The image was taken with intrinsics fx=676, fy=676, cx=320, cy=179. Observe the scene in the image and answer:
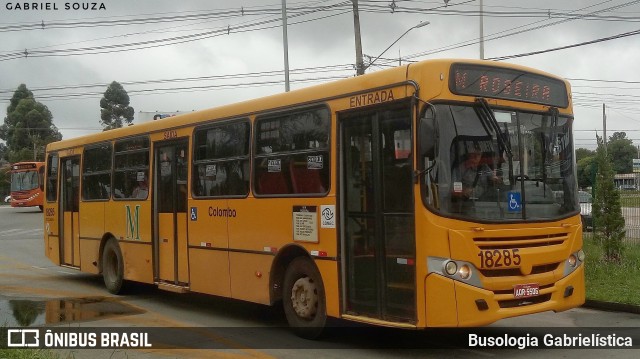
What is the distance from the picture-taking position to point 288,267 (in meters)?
9.06

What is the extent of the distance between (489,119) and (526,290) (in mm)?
1904

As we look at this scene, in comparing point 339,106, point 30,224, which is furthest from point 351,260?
point 30,224

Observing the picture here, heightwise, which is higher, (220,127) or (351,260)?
(220,127)

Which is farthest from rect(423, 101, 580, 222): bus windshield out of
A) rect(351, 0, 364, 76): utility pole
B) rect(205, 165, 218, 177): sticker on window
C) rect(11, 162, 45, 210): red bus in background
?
rect(11, 162, 45, 210): red bus in background

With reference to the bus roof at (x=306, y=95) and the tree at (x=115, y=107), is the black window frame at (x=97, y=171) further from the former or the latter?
the tree at (x=115, y=107)

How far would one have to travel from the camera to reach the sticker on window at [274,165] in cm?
915

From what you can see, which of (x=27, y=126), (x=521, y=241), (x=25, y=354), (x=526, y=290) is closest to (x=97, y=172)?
(x=25, y=354)

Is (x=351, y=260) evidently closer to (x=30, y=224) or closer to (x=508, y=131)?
(x=508, y=131)

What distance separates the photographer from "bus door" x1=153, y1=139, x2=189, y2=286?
11.3 metres

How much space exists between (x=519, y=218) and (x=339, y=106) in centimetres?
252

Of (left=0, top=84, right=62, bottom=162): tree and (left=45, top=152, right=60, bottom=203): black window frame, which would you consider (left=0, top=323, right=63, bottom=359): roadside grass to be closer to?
(left=45, top=152, right=60, bottom=203): black window frame

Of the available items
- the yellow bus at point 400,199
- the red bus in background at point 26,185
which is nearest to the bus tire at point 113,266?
the yellow bus at point 400,199

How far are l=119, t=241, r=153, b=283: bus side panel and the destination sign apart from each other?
7014mm

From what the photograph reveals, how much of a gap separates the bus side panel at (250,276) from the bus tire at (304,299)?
14.9 inches
